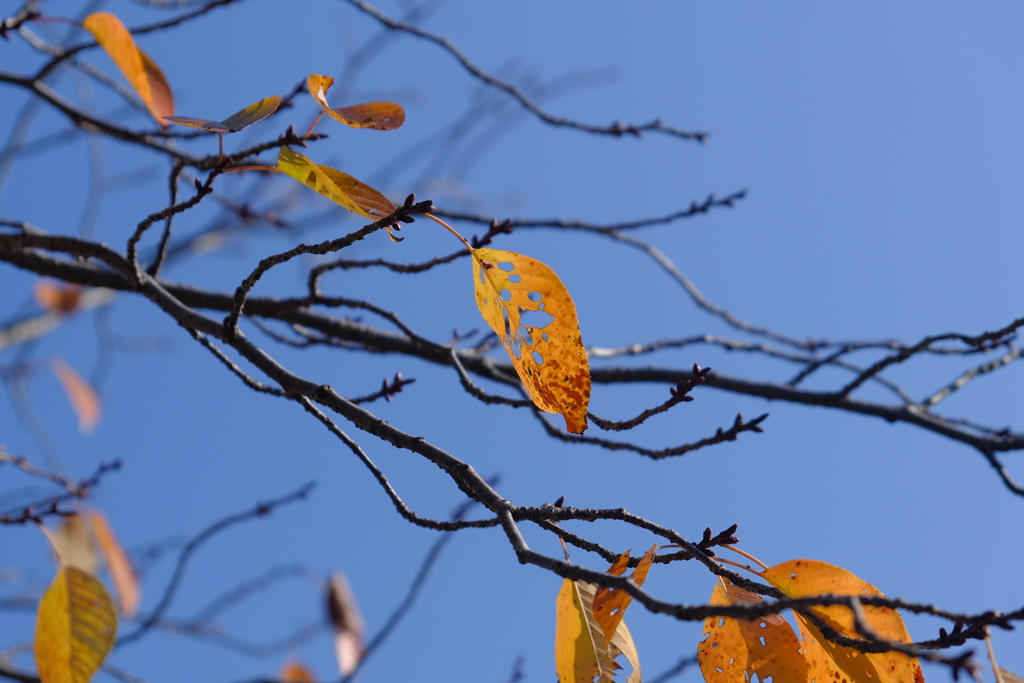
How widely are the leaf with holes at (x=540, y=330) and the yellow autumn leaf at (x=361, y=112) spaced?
0.17 metres

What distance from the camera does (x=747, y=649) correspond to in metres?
0.69

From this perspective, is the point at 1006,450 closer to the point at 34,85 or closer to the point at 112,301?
the point at 34,85

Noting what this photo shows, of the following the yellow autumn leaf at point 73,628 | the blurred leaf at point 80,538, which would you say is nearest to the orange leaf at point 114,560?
the blurred leaf at point 80,538

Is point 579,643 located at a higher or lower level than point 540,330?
lower

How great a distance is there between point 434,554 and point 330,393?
1.09m

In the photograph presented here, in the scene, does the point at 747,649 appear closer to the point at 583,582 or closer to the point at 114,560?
the point at 583,582

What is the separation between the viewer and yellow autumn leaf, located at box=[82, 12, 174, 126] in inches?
37.6

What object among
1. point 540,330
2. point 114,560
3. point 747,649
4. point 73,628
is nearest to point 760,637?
point 747,649

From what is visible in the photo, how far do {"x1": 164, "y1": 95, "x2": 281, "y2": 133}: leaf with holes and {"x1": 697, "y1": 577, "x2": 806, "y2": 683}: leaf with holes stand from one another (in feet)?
2.14

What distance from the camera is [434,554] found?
1847 millimetres

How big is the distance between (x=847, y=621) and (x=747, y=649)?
106mm

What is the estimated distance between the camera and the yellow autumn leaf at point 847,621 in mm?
644

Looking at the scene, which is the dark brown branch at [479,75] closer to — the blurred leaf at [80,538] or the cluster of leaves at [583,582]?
the cluster of leaves at [583,582]

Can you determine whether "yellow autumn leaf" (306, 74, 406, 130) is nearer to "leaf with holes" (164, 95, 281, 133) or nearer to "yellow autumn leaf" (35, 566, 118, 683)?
"leaf with holes" (164, 95, 281, 133)
